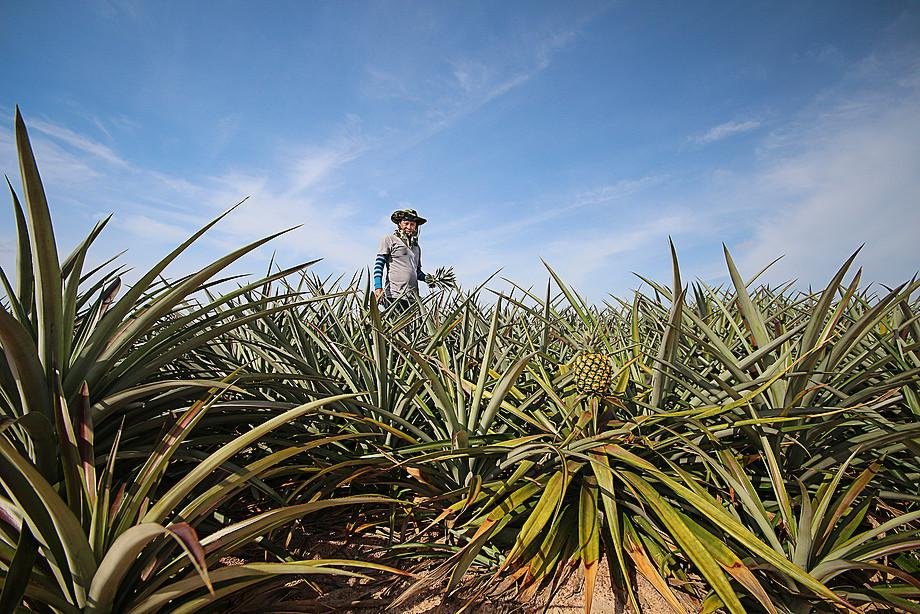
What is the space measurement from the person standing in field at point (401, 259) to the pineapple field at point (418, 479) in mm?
3760

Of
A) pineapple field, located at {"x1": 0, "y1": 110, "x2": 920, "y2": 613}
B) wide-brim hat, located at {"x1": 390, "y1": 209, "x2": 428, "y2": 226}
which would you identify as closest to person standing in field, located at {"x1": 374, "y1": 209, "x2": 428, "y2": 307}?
wide-brim hat, located at {"x1": 390, "y1": 209, "x2": 428, "y2": 226}

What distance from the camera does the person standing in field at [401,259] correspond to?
5566 mm

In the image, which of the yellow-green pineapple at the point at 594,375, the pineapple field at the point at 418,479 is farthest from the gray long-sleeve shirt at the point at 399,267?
the yellow-green pineapple at the point at 594,375

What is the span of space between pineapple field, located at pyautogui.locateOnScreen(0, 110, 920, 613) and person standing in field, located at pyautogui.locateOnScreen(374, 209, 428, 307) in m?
3.76

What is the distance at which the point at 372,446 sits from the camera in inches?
68.1

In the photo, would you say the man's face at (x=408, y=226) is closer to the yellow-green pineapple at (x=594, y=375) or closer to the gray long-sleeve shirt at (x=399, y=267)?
the gray long-sleeve shirt at (x=399, y=267)

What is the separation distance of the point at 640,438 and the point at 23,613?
146 cm

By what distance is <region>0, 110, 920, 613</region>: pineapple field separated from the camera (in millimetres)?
918

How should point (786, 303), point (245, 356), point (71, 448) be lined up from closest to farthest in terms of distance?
point (71, 448) < point (245, 356) < point (786, 303)

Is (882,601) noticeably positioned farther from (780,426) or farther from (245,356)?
(245,356)

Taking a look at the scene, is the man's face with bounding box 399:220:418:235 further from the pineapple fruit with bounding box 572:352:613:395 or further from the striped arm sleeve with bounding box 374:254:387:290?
the pineapple fruit with bounding box 572:352:613:395

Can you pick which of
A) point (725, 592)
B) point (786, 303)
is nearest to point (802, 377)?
point (725, 592)

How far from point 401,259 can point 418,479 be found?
4554 millimetres

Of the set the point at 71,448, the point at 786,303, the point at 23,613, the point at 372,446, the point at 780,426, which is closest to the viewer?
the point at 23,613
